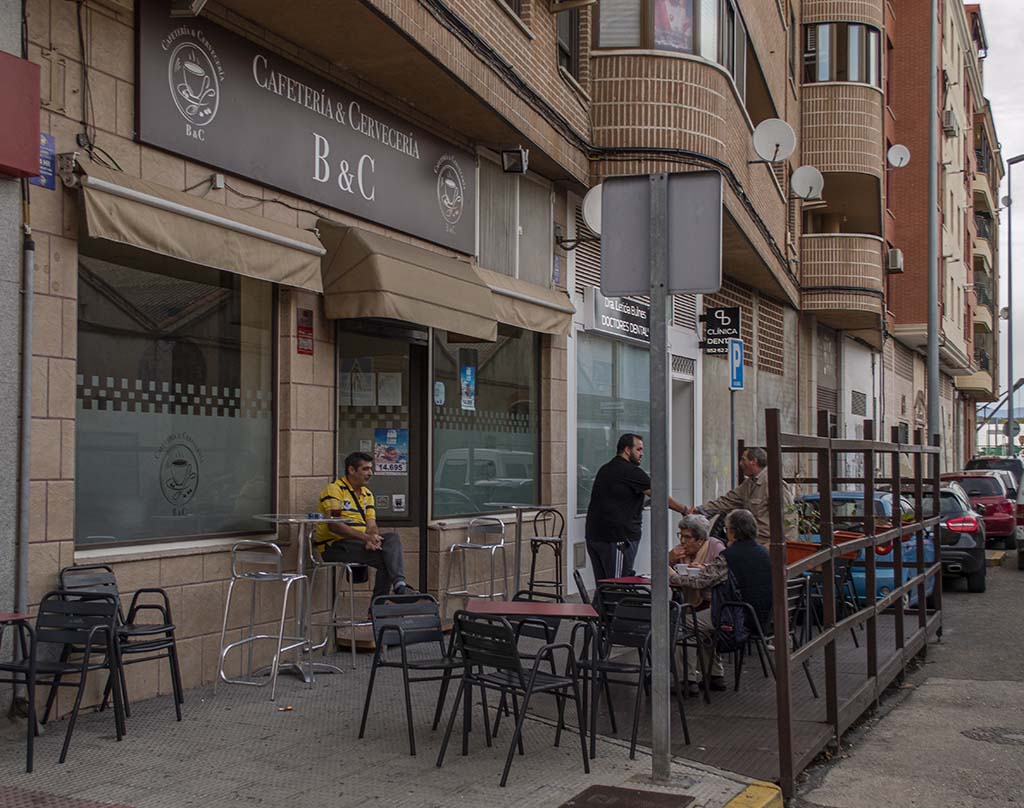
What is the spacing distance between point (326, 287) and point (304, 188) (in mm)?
783

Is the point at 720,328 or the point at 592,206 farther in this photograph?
the point at 720,328

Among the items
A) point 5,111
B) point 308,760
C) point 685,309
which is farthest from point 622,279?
point 685,309

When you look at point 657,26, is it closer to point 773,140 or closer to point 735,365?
point 773,140

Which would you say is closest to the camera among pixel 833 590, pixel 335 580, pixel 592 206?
pixel 833 590

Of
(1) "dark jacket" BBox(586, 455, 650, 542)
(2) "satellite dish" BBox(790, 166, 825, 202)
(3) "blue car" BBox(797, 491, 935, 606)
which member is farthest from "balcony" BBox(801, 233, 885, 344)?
(1) "dark jacket" BBox(586, 455, 650, 542)

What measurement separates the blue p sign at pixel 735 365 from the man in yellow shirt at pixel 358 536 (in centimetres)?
688

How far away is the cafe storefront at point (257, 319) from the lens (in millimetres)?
7277

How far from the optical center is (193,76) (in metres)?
7.84

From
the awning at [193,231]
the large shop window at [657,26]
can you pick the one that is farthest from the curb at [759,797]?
the large shop window at [657,26]

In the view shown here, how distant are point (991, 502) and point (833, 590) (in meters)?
17.0

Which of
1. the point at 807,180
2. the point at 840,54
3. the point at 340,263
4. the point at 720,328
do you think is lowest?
the point at 340,263

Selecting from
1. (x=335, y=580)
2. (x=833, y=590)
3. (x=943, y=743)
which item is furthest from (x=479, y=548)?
(x=943, y=743)

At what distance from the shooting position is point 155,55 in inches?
296

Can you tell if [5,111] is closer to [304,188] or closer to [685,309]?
[304,188]
